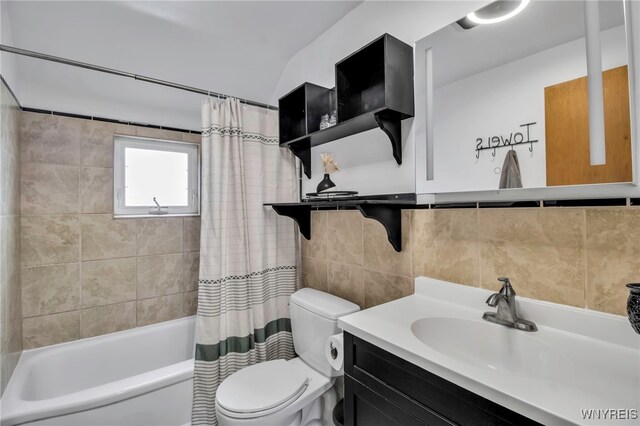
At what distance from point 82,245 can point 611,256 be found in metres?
2.64

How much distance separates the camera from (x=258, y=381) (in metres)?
1.40

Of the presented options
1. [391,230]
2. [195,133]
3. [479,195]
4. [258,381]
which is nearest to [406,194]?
[391,230]

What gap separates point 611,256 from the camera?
822mm

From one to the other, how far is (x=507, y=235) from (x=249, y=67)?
1978 mm

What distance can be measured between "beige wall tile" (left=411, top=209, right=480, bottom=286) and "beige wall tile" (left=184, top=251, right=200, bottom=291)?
5.70 feet

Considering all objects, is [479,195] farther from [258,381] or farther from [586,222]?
[258,381]

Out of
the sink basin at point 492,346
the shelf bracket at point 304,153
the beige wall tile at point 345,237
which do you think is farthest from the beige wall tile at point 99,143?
the sink basin at point 492,346

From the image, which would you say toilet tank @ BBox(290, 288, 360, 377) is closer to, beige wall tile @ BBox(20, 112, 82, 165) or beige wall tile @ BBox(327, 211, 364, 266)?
beige wall tile @ BBox(327, 211, 364, 266)

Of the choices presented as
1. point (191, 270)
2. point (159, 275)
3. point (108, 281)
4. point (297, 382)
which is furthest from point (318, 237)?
point (108, 281)

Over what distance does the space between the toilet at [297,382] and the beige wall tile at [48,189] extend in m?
1.53

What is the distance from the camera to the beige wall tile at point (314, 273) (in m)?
1.84

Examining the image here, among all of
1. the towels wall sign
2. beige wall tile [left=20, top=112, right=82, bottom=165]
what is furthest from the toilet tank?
beige wall tile [left=20, top=112, right=82, bottom=165]

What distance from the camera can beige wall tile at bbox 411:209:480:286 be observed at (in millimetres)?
1130

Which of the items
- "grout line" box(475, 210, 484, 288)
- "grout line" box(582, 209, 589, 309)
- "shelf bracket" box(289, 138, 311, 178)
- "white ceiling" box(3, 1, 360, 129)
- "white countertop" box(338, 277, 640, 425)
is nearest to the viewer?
"white countertop" box(338, 277, 640, 425)
